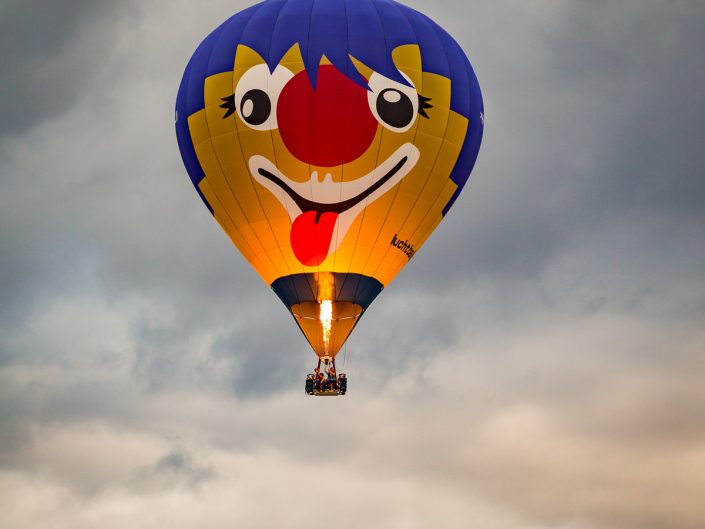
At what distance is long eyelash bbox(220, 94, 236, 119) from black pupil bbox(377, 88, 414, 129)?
3849mm

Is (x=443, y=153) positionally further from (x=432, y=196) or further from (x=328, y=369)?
(x=328, y=369)

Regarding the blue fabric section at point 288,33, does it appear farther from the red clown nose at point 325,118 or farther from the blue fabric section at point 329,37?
the red clown nose at point 325,118

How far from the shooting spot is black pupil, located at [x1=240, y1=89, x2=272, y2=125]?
6594 centimetres

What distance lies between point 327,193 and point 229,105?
350cm

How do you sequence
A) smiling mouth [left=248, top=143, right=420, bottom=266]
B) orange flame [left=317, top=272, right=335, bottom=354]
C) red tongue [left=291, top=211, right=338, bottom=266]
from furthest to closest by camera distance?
orange flame [left=317, top=272, right=335, bottom=354] → red tongue [left=291, top=211, right=338, bottom=266] → smiling mouth [left=248, top=143, right=420, bottom=266]

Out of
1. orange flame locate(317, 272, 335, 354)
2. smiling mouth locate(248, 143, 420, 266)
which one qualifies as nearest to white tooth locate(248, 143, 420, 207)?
smiling mouth locate(248, 143, 420, 266)

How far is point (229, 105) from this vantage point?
218 feet

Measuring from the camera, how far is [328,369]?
2648 inches

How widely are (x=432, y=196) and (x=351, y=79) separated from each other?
4.16 m

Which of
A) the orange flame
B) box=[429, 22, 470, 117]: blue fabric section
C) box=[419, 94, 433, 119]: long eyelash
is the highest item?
box=[429, 22, 470, 117]: blue fabric section

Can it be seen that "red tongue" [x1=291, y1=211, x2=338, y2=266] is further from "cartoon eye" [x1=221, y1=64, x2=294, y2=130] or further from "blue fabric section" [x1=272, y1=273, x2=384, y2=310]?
"cartoon eye" [x1=221, y1=64, x2=294, y2=130]

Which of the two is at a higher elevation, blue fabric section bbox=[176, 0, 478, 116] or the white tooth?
blue fabric section bbox=[176, 0, 478, 116]

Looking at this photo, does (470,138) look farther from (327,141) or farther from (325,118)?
(325,118)

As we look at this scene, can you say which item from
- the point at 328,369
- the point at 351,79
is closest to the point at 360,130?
the point at 351,79
